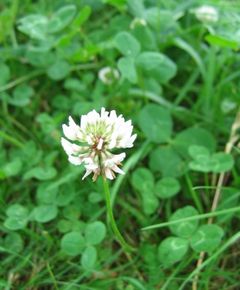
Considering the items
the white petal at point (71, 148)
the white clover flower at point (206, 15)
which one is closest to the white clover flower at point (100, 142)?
the white petal at point (71, 148)

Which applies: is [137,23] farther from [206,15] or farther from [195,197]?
[195,197]

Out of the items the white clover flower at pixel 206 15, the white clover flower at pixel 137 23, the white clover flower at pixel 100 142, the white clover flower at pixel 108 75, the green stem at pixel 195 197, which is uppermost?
the white clover flower at pixel 100 142

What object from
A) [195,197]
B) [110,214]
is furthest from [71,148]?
[195,197]

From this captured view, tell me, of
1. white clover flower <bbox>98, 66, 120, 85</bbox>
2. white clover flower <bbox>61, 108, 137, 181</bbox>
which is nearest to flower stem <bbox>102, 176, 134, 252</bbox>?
white clover flower <bbox>61, 108, 137, 181</bbox>

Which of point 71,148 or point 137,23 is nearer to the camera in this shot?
point 71,148

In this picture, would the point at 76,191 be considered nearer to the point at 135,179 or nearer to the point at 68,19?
the point at 135,179

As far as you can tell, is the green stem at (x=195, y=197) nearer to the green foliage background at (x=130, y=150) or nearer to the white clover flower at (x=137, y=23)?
the green foliage background at (x=130, y=150)

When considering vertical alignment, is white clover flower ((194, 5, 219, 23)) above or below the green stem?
above

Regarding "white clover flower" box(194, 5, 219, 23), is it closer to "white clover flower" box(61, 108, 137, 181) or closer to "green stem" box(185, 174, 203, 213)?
"green stem" box(185, 174, 203, 213)
